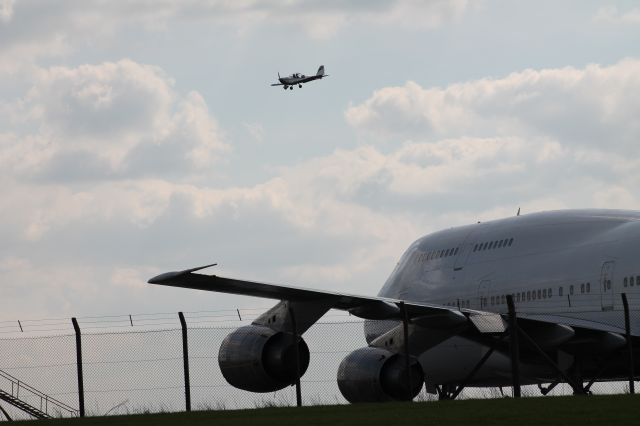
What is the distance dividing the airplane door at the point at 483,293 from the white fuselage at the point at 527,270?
0.02 metres

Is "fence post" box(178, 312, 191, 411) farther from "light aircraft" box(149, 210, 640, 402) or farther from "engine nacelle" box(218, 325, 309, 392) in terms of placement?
"engine nacelle" box(218, 325, 309, 392)

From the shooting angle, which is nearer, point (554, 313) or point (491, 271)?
point (554, 313)

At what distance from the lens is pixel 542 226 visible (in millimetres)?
31281

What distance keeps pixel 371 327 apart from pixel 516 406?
654 inches

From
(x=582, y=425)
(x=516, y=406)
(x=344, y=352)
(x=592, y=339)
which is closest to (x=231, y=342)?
(x=344, y=352)

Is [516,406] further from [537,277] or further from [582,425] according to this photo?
[537,277]

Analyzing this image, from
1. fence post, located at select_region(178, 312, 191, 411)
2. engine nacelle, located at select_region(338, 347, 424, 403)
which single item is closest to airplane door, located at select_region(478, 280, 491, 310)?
engine nacelle, located at select_region(338, 347, 424, 403)

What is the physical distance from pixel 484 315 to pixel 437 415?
6.94 metres

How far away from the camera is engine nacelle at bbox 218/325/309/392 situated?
25562mm

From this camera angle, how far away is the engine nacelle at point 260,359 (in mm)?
25562

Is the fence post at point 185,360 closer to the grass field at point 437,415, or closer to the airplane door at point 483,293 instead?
the grass field at point 437,415

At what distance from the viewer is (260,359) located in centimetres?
2561

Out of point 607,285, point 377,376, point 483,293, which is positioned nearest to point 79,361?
point 377,376

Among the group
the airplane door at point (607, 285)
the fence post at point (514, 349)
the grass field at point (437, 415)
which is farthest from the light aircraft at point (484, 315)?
the grass field at point (437, 415)
